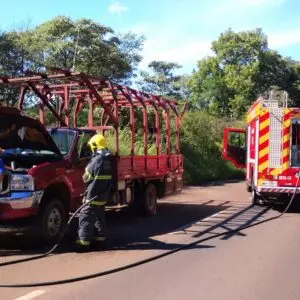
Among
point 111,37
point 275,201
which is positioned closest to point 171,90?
point 111,37

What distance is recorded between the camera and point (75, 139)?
961cm

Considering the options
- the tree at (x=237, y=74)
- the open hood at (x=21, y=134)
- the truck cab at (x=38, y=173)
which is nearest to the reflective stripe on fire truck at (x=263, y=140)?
the truck cab at (x=38, y=173)

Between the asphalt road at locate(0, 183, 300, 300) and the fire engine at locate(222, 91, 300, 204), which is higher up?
the fire engine at locate(222, 91, 300, 204)

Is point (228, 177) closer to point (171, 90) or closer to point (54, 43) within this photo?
point (54, 43)

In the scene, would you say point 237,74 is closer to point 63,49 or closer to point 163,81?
point 163,81

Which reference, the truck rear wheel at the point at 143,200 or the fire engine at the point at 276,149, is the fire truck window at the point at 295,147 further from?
the truck rear wheel at the point at 143,200

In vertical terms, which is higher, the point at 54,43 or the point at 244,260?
the point at 54,43

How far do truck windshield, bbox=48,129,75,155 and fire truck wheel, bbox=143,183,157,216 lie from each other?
2.93 meters

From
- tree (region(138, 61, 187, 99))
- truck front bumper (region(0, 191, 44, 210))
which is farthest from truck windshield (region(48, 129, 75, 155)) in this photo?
tree (region(138, 61, 187, 99))

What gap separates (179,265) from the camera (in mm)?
7117

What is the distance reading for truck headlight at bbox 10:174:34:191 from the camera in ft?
25.6

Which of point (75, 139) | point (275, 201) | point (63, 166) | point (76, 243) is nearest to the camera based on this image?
point (76, 243)

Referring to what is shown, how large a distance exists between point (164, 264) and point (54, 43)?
58.2ft

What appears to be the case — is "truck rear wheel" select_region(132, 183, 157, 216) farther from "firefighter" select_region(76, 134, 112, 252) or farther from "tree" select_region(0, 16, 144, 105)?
"tree" select_region(0, 16, 144, 105)
